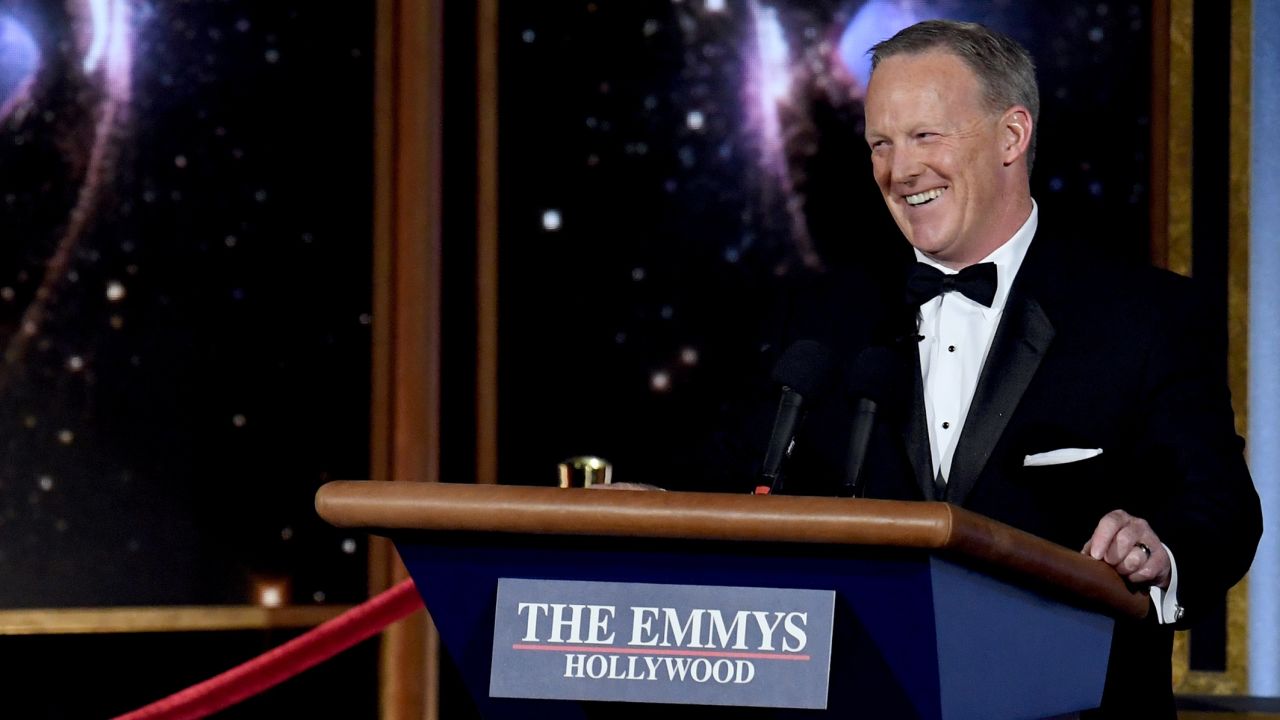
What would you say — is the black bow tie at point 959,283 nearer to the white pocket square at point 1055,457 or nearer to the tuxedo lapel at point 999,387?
the tuxedo lapel at point 999,387

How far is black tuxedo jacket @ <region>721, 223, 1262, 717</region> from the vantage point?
1488mm

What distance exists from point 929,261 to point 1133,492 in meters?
0.39

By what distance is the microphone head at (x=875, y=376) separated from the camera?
1258 millimetres

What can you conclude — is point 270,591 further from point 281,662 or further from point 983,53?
point 983,53

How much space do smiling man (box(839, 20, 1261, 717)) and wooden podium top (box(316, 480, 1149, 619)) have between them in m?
0.36

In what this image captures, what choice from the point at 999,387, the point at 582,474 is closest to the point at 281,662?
the point at 582,474

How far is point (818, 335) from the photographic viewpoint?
1804mm

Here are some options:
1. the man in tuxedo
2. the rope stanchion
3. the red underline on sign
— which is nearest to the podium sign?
the red underline on sign

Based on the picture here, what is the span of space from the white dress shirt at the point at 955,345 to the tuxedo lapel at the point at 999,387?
0.03 metres

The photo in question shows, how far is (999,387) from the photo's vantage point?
1.55 m

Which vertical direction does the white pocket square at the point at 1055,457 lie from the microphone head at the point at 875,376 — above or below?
below

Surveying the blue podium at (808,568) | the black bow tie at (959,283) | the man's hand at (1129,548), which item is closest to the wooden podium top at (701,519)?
the blue podium at (808,568)

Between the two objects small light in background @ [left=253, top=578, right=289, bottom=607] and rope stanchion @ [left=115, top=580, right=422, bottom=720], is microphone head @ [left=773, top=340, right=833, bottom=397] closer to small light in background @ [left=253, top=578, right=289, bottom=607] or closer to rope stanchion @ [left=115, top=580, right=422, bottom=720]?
rope stanchion @ [left=115, top=580, right=422, bottom=720]

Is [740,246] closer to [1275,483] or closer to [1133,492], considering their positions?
[1275,483]
